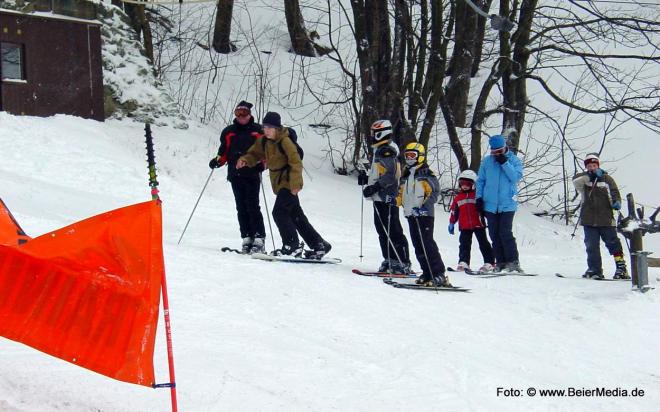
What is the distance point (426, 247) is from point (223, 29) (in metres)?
17.7

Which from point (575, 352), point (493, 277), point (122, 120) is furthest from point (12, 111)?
point (575, 352)

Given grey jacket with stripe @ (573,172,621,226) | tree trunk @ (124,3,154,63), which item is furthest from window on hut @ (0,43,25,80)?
grey jacket with stripe @ (573,172,621,226)

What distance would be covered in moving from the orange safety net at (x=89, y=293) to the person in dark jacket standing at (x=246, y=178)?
601 cm

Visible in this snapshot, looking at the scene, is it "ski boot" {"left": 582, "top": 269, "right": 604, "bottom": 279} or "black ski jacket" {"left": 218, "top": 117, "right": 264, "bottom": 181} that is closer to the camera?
"black ski jacket" {"left": 218, "top": 117, "right": 264, "bottom": 181}

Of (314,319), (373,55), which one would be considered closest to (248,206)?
(314,319)

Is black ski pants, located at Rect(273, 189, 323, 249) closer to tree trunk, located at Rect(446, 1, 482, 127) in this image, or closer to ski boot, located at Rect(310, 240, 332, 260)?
ski boot, located at Rect(310, 240, 332, 260)

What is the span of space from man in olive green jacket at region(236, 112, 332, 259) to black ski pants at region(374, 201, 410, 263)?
711mm

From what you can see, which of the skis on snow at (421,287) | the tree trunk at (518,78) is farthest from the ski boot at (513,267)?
the tree trunk at (518,78)

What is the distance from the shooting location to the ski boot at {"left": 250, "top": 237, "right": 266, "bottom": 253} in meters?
10.0

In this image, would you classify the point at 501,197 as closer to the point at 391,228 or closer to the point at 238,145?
the point at 391,228

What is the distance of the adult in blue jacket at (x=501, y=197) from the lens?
10.7m

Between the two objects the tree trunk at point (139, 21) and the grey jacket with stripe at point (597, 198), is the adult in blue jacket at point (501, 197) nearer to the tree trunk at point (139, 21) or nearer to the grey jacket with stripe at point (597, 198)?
the grey jacket with stripe at point (597, 198)

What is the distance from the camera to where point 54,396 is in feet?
14.7

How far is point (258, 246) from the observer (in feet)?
33.0
